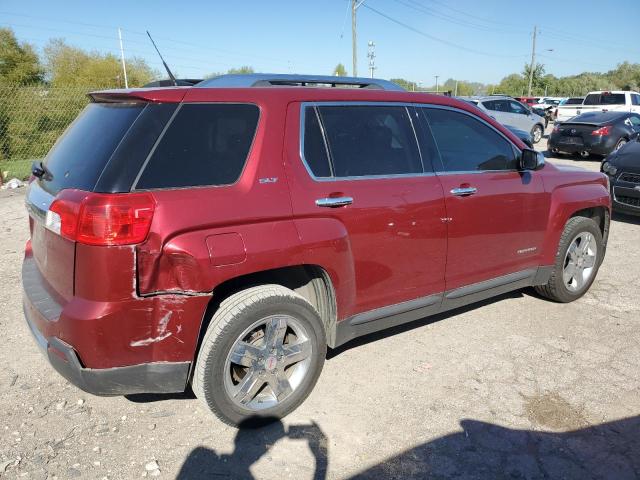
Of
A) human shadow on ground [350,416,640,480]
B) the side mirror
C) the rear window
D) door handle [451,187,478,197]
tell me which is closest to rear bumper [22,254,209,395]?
human shadow on ground [350,416,640,480]

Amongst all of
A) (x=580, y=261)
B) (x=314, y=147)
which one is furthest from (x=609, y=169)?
(x=314, y=147)

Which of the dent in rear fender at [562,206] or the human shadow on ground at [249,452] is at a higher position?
the dent in rear fender at [562,206]

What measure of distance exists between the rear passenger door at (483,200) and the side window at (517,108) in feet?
51.2

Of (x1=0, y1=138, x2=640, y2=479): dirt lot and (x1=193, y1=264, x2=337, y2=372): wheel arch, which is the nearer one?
(x1=0, y1=138, x2=640, y2=479): dirt lot

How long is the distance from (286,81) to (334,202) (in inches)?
34.2

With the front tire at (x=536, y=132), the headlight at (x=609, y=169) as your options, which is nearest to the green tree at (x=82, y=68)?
the front tire at (x=536, y=132)

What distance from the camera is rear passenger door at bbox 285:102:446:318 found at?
8.89 feet

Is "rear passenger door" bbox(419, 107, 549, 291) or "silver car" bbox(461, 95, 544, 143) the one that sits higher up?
"silver car" bbox(461, 95, 544, 143)

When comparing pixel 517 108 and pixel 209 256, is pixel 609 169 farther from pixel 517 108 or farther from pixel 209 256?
pixel 517 108

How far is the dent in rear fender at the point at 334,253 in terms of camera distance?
264 centimetres

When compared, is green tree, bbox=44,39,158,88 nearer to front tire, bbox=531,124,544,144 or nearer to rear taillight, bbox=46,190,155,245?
front tire, bbox=531,124,544,144

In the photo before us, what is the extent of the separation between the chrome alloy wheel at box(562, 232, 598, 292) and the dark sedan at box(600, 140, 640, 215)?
133 inches

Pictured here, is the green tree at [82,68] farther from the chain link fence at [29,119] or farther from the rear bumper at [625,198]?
the rear bumper at [625,198]

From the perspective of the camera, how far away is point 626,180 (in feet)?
23.8
